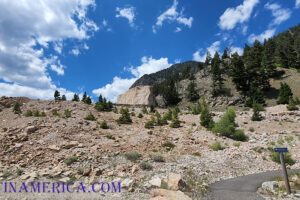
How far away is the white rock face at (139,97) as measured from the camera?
55.1 m

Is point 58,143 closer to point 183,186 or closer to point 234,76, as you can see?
point 183,186

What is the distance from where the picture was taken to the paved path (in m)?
6.56

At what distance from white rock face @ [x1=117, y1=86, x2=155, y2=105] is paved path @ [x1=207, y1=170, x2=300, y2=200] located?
4538 centimetres

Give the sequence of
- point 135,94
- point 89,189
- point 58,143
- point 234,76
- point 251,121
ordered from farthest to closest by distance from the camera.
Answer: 1. point 135,94
2. point 234,76
3. point 251,121
4. point 58,143
5. point 89,189

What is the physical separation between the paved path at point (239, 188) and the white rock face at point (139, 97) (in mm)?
45381

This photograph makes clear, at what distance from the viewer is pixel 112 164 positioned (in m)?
9.38

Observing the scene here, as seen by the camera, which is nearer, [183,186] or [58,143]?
[183,186]

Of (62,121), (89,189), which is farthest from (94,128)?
(89,189)

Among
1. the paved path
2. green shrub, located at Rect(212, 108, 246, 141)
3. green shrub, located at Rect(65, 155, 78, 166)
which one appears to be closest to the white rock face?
green shrub, located at Rect(212, 108, 246, 141)

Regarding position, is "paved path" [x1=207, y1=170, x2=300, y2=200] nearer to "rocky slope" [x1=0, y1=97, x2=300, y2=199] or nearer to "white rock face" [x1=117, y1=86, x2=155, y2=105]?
"rocky slope" [x1=0, y1=97, x2=300, y2=199]

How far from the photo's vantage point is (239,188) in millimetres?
7418

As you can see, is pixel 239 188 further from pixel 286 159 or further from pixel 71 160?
pixel 71 160

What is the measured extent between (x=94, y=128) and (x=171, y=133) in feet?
29.1

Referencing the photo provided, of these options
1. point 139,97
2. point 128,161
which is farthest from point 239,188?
point 139,97
